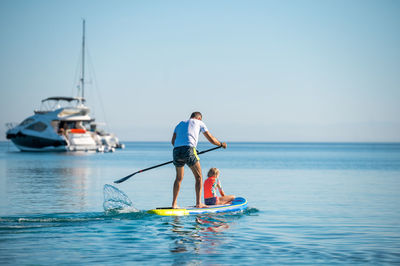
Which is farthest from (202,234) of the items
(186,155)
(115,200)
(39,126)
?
(39,126)

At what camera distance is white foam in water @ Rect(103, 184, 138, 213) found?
42.6 feet

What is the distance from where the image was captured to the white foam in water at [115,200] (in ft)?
42.6

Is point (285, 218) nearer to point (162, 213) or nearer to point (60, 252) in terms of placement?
point (162, 213)

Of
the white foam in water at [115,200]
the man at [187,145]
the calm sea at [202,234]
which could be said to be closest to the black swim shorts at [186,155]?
the man at [187,145]

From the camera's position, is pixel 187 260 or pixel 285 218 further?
pixel 285 218

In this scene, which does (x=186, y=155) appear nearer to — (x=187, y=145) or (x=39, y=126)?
(x=187, y=145)

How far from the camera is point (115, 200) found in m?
13.2

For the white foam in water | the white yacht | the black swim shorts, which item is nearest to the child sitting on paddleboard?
the black swim shorts

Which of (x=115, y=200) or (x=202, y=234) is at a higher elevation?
(x=115, y=200)

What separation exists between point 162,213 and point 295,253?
4.28 meters

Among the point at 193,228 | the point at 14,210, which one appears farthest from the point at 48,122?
the point at 193,228

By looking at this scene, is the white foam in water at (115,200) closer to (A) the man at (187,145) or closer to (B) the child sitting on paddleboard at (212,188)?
(A) the man at (187,145)

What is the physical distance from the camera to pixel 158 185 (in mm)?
24172

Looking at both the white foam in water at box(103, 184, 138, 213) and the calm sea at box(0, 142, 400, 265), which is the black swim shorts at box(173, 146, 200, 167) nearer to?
the calm sea at box(0, 142, 400, 265)
